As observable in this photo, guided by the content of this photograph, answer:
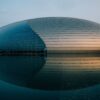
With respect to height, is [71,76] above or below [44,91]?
below

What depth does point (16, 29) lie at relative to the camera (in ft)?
113

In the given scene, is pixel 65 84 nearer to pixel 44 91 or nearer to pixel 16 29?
pixel 44 91

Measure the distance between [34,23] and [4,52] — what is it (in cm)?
542

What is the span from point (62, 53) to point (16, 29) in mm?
6499

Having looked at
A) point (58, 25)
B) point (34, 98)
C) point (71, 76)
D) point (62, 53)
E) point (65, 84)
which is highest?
point (34, 98)

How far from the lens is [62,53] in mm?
33031

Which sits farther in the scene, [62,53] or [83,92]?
[62,53]

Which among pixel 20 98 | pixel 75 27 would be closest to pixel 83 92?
pixel 20 98

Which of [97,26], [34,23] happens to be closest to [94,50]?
[97,26]

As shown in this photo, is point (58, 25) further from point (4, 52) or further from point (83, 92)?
point (83, 92)

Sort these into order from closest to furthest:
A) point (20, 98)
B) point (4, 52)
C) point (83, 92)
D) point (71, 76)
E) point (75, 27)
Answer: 1. point (20, 98)
2. point (83, 92)
3. point (71, 76)
4. point (4, 52)
5. point (75, 27)

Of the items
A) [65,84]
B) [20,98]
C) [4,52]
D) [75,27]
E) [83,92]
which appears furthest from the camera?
[75,27]

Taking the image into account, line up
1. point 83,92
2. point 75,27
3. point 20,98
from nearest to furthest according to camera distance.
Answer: point 20,98 < point 83,92 < point 75,27

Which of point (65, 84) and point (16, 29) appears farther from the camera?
point (16, 29)
